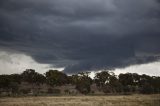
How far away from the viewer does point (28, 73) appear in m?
180

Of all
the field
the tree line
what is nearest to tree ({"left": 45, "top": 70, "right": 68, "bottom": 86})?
the tree line

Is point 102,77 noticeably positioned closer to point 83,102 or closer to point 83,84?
point 83,84

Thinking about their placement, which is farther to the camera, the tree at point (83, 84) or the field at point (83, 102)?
the tree at point (83, 84)

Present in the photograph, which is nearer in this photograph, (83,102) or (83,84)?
(83,102)

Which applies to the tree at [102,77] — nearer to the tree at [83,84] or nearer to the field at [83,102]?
the tree at [83,84]

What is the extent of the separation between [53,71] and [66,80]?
12.1 m

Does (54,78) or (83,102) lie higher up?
(54,78)

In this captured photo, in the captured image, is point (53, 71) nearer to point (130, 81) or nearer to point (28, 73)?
point (28, 73)

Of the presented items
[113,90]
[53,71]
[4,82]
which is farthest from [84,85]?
[4,82]

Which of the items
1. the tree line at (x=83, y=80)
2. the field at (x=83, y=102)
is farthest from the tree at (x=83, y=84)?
the field at (x=83, y=102)

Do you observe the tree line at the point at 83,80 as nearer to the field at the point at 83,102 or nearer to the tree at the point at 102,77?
the tree at the point at 102,77

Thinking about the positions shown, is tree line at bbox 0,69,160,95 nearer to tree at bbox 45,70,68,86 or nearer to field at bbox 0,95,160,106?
tree at bbox 45,70,68,86

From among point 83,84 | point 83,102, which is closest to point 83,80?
point 83,84

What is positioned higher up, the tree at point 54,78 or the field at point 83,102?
the tree at point 54,78
